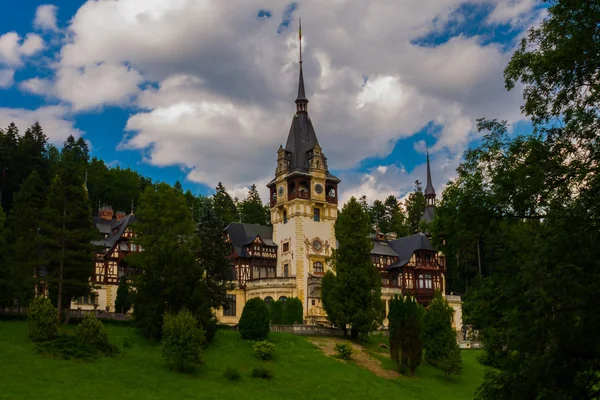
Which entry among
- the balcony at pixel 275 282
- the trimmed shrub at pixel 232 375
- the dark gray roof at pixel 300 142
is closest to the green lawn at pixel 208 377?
the trimmed shrub at pixel 232 375

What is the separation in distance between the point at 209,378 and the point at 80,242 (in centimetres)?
1775

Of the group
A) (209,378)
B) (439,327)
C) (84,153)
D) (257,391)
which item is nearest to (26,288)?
(209,378)

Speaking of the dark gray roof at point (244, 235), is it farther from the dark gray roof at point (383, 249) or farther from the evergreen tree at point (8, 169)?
the evergreen tree at point (8, 169)

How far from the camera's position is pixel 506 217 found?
1881cm

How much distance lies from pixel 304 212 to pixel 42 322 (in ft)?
117

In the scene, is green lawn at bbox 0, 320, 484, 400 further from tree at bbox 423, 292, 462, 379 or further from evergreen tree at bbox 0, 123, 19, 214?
evergreen tree at bbox 0, 123, 19, 214

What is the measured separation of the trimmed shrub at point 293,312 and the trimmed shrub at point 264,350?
655 inches

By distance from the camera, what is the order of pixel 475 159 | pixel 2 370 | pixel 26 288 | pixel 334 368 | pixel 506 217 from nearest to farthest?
pixel 506 217
pixel 475 159
pixel 2 370
pixel 334 368
pixel 26 288

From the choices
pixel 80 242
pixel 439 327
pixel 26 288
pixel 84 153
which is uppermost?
pixel 84 153

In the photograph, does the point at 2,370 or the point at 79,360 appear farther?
the point at 79,360

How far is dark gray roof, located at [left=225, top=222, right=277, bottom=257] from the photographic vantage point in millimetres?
73625

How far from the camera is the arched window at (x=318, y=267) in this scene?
7169 cm

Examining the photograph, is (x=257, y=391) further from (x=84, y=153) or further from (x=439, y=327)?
(x=84, y=153)

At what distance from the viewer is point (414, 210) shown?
376ft
